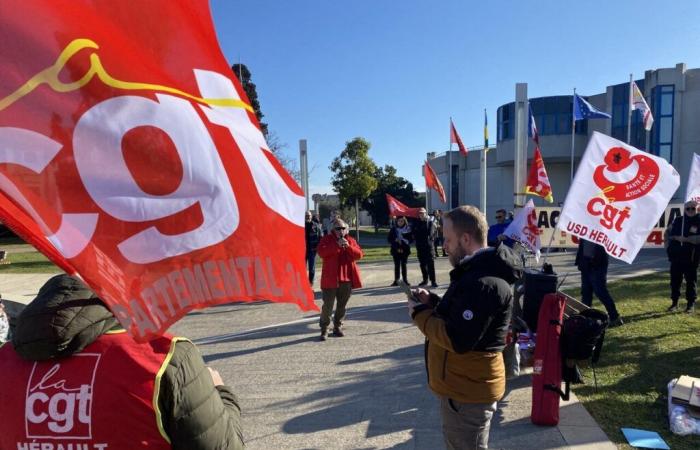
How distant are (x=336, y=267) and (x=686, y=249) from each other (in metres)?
6.00

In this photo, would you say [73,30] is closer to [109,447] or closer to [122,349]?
[122,349]

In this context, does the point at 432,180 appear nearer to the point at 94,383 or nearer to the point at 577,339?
the point at 577,339

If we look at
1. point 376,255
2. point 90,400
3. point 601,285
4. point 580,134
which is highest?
point 580,134

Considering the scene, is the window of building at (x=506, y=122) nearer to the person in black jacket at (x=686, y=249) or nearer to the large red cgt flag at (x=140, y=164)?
the person in black jacket at (x=686, y=249)

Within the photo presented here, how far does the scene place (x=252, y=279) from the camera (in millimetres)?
1662

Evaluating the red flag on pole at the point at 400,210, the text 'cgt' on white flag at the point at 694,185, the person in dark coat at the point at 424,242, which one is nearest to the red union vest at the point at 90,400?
the text 'cgt' on white flag at the point at 694,185

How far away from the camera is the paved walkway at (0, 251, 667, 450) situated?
3891mm

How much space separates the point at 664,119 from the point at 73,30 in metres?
39.8

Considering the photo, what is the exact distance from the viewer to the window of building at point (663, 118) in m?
32.6

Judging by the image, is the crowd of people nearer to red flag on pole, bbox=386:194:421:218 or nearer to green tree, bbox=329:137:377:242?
red flag on pole, bbox=386:194:421:218

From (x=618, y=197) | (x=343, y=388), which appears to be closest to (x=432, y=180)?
(x=618, y=197)

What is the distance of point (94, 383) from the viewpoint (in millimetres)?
1366

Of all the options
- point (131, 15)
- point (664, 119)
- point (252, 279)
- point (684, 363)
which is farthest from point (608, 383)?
point (664, 119)

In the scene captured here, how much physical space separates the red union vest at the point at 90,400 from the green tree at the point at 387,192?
42.7 meters
